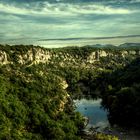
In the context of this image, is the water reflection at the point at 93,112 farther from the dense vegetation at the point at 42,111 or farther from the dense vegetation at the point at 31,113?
the dense vegetation at the point at 31,113

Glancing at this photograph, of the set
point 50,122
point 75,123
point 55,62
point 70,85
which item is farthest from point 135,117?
point 55,62

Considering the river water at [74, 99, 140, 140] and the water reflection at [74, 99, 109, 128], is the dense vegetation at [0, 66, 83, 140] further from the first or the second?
the water reflection at [74, 99, 109, 128]

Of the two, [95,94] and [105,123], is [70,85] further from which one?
[105,123]

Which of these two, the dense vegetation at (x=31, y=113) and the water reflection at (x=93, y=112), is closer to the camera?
the dense vegetation at (x=31, y=113)

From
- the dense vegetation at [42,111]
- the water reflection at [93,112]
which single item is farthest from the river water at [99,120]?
the dense vegetation at [42,111]

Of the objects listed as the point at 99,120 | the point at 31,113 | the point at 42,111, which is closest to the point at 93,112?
the point at 99,120

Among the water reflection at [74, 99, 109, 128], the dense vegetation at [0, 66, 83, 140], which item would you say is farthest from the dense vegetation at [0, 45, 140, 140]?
the water reflection at [74, 99, 109, 128]

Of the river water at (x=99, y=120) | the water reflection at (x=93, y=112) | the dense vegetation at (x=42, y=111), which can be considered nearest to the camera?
the dense vegetation at (x=42, y=111)

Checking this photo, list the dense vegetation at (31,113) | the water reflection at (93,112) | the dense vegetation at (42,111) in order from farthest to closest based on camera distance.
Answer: the water reflection at (93,112) → the dense vegetation at (42,111) → the dense vegetation at (31,113)

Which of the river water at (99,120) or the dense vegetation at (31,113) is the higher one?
the dense vegetation at (31,113)
